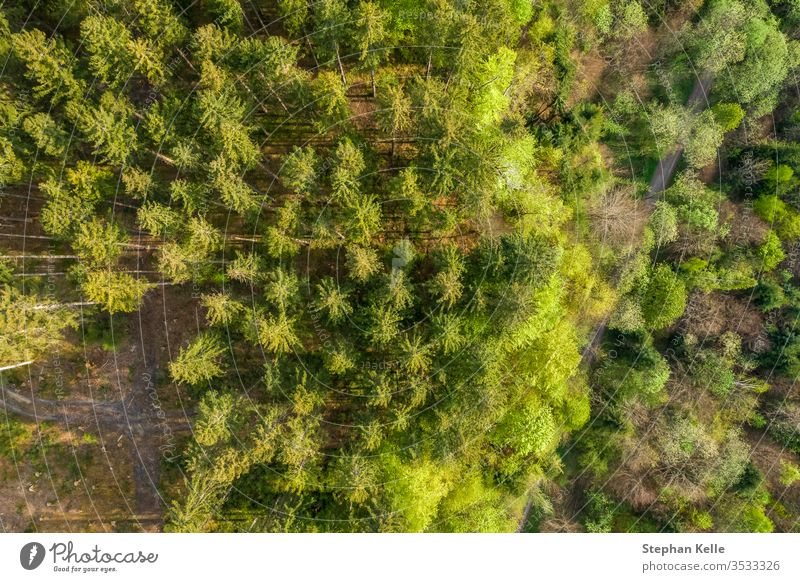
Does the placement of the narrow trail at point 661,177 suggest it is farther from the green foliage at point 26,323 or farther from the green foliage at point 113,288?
the green foliage at point 26,323

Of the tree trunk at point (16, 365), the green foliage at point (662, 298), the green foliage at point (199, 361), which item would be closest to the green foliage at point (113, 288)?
the green foliage at point (199, 361)

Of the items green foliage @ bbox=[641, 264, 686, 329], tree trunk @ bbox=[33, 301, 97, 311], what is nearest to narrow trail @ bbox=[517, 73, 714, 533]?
green foliage @ bbox=[641, 264, 686, 329]

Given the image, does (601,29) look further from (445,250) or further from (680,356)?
(680,356)

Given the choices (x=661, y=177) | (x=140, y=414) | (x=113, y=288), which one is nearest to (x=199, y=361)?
(x=113, y=288)

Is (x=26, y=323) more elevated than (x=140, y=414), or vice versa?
(x=26, y=323)

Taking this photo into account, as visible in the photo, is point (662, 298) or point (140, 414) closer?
point (662, 298)

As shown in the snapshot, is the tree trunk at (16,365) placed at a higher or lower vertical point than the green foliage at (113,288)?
lower

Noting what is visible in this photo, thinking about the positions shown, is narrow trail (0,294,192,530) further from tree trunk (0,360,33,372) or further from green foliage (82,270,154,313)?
green foliage (82,270,154,313)

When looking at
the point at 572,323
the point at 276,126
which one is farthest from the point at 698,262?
the point at 276,126

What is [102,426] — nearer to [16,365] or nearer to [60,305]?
[16,365]
